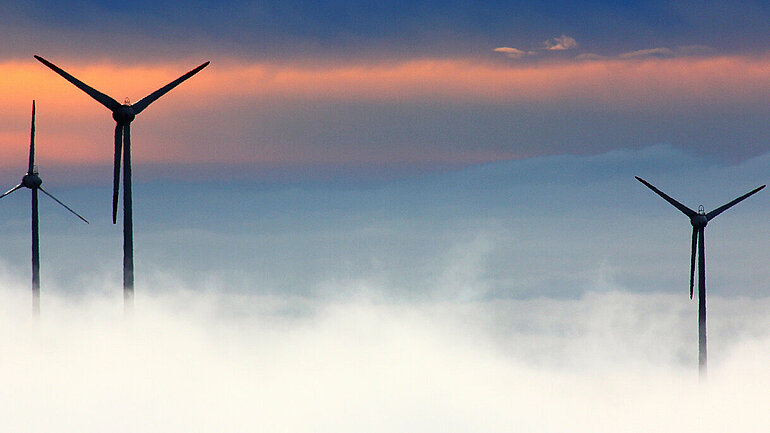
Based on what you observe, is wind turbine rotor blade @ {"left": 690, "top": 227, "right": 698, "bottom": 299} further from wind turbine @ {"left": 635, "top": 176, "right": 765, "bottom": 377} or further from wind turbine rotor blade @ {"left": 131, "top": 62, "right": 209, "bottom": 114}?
wind turbine rotor blade @ {"left": 131, "top": 62, "right": 209, "bottom": 114}

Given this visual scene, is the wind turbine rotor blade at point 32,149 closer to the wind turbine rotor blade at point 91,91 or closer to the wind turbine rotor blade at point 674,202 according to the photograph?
the wind turbine rotor blade at point 91,91

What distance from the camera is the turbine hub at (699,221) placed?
113 meters

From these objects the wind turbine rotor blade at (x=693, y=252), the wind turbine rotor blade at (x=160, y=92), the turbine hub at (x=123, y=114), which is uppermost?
the wind turbine rotor blade at (x=160, y=92)

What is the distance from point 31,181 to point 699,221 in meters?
81.0

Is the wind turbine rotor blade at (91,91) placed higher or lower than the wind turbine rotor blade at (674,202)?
higher

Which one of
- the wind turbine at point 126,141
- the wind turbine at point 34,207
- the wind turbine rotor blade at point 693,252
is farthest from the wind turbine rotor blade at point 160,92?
the wind turbine rotor blade at point 693,252

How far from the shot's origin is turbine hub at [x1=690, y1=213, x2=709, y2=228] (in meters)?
113

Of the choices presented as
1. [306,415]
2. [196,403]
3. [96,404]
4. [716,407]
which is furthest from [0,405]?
[716,407]

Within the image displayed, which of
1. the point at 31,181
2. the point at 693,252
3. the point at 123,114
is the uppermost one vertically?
the point at 123,114

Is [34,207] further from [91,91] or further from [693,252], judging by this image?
[693,252]

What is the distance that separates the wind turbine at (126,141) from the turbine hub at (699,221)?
54.0m

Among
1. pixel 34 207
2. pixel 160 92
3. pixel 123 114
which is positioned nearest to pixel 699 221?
pixel 160 92

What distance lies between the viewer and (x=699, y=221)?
371 feet

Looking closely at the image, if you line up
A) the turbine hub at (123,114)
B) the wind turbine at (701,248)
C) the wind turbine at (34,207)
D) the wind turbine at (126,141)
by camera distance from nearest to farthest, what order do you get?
the wind turbine at (126,141)
the turbine hub at (123,114)
the wind turbine at (701,248)
the wind turbine at (34,207)
